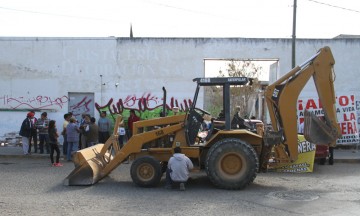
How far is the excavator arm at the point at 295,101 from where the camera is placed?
1092 centimetres

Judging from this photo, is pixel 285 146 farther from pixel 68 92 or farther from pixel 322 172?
pixel 68 92

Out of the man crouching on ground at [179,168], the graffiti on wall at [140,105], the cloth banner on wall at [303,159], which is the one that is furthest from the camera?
the graffiti on wall at [140,105]

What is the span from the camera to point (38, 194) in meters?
9.91

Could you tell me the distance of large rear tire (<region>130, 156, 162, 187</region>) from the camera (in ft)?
35.0

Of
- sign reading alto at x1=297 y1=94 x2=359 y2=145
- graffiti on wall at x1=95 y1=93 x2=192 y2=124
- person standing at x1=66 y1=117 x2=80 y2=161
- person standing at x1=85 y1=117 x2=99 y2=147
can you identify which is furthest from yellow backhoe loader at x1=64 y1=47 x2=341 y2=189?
graffiti on wall at x1=95 y1=93 x2=192 y2=124

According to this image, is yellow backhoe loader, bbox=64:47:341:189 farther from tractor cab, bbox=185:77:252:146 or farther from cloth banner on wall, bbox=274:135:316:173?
cloth banner on wall, bbox=274:135:316:173

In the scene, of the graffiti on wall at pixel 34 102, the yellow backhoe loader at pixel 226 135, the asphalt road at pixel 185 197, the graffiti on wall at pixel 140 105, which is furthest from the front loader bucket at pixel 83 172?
the graffiti on wall at pixel 34 102

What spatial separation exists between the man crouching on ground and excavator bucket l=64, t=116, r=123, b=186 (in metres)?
1.52

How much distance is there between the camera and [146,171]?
10.8m

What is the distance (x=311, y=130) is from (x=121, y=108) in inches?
437

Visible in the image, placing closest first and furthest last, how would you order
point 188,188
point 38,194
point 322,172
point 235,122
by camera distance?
point 38,194
point 188,188
point 235,122
point 322,172

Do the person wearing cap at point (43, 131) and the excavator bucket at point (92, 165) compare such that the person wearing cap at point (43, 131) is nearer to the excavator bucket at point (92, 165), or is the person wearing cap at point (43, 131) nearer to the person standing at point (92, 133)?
the person standing at point (92, 133)

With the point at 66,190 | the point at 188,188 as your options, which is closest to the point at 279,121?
the point at 188,188

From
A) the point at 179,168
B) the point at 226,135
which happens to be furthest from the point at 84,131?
the point at 226,135
